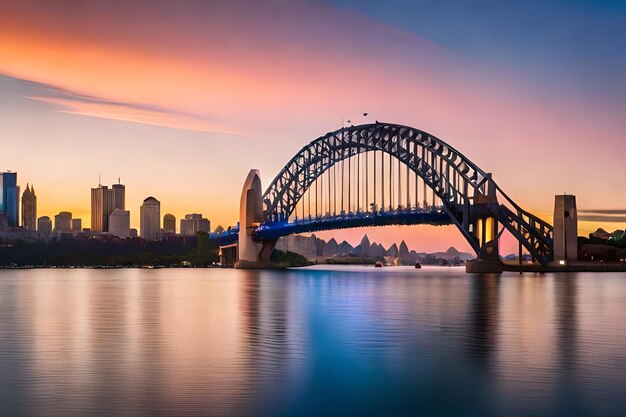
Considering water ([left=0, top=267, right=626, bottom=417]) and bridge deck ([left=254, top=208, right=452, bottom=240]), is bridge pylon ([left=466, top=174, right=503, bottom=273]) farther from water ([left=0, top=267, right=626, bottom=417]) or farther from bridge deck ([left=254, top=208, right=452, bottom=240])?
water ([left=0, top=267, right=626, bottom=417])

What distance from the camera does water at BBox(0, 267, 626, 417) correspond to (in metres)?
19.3

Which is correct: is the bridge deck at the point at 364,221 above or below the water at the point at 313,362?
above

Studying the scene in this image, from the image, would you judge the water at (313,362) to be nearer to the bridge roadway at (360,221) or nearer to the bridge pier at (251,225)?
the bridge roadway at (360,221)

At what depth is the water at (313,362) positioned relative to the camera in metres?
19.3

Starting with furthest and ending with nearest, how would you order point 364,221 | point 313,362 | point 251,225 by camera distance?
point 251,225
point 364,221
point 313,362

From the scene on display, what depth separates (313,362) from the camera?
26.2 m

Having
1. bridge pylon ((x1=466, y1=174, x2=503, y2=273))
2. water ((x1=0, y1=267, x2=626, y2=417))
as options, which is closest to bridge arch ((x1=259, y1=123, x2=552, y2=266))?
bridge pylon ((x1=466, y1=174, x2=503, y2=273))

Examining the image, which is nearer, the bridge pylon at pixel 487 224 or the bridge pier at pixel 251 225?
the bridge pylon at pixel 487 224

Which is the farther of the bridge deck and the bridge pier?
Answer: the bridge pier

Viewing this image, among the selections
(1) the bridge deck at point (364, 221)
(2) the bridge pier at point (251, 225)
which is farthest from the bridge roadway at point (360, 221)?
(2) the bridge pier at point (251, 225)

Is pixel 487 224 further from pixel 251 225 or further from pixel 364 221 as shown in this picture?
pixel 251 225

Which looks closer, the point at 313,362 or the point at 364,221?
the point at 313,362

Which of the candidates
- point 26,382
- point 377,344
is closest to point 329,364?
point 377,344

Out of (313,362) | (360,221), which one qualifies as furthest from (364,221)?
(313,362)
